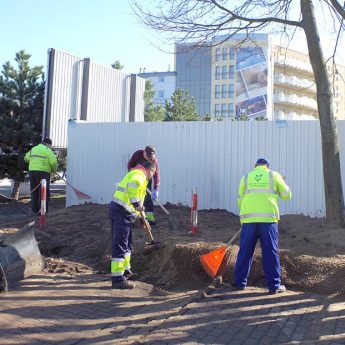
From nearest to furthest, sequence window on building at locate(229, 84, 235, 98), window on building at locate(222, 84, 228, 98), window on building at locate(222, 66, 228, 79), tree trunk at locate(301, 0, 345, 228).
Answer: tree trunk at locate(301, 0, 345, 228), window on building at locate(229, 84, 235, 98), window on building at locate(222, 66, 228, 79), window on building at locate(222, 84, 228, 98)

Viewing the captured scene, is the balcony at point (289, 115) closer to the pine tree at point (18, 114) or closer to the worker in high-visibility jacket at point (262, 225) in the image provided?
the pine tree at point (18, 114)

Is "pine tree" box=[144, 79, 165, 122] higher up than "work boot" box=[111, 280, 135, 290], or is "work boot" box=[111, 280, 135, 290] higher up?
"pine tree" box=[144, 79, 165, 122]

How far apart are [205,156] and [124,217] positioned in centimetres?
548

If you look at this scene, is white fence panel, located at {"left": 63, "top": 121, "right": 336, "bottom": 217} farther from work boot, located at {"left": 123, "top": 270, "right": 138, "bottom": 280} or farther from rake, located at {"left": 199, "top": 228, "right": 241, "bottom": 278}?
work boot, located at {"left": 123, "top": 270, "right": 138, "bottom": 280}

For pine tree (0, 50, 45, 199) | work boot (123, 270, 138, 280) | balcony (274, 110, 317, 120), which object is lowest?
work boot (123, 270, 138, 280)

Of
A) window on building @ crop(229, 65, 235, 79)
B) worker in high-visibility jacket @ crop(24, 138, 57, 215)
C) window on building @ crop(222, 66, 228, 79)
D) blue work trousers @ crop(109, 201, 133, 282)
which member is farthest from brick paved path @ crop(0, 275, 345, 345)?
window on building @ crop(222, 66, 228, 79)

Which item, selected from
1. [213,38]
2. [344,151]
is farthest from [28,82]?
[344,151]

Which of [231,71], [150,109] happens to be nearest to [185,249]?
[150,109]

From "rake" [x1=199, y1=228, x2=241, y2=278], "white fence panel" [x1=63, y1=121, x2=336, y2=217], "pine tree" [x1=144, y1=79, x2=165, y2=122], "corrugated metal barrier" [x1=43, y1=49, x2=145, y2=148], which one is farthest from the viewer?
"pine tree" [x1=144, y1=79, x2=165, y2=122]

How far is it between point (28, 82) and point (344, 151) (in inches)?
→ 416

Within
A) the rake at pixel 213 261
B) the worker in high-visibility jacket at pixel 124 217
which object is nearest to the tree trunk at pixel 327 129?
the rake at pixel 213 261

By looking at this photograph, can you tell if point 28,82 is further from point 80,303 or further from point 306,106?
point 306,106

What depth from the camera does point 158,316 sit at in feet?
17.3

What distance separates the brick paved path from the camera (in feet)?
15.2
